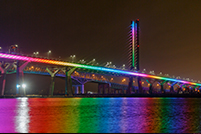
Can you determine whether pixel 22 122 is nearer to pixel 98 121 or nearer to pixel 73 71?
pixel 98 121

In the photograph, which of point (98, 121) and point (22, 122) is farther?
point (98, 121)

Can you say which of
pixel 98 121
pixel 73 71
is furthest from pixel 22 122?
pixel 73 71

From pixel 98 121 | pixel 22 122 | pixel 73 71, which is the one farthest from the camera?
pixel 73 71

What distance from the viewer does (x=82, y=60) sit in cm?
10994

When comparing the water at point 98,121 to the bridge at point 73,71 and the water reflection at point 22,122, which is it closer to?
the water reflection at point 22,122

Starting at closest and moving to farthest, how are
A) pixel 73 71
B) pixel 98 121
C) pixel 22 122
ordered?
pixel 22 122, pixel 98 121, pixel 73 71

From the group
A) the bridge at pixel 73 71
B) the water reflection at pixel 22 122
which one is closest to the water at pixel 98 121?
the water reflection at pixel 22 122

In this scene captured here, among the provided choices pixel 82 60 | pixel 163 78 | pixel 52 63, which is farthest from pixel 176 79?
pixel 52 63

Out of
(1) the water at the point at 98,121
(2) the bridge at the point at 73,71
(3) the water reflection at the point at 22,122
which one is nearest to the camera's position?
(3) the water reflection at the point at 22,122

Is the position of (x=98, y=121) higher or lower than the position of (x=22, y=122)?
lower

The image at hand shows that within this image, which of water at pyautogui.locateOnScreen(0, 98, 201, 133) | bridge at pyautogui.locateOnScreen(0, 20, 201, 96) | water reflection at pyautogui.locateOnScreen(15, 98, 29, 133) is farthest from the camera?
bridge at pyautogui.locateOnScreen(0, 20, 201, 96)

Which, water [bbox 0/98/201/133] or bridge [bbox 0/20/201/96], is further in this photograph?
bridge [bbox 0/20/201/96]

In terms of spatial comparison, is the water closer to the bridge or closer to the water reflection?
the water reflection

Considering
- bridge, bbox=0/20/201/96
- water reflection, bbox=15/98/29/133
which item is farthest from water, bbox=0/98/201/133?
bridge, bbox=0/20/201/96
